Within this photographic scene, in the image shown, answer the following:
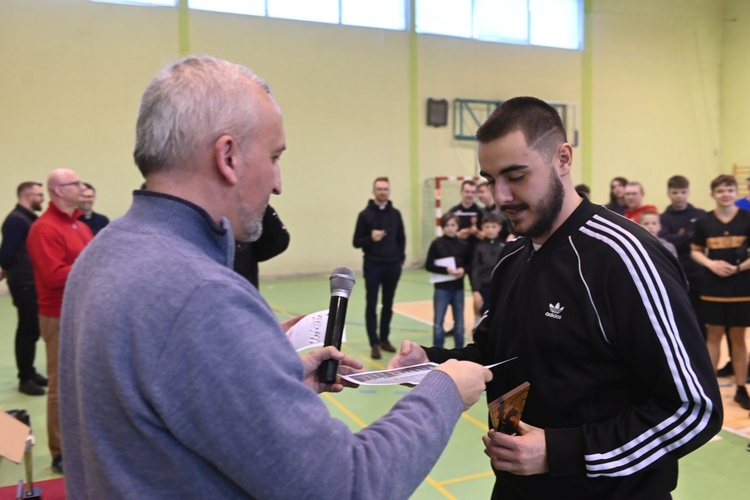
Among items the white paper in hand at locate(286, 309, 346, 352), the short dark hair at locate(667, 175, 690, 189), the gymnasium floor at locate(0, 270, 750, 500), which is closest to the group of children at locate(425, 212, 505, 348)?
the gymnasium floor at locate(0, 270, 750, 500)

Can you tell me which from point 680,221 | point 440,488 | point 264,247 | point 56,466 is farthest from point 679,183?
point 56,466

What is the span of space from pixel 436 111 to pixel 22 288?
10.0 meters

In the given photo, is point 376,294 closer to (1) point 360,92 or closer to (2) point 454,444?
(2) point 454,444

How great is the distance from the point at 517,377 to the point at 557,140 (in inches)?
27.4

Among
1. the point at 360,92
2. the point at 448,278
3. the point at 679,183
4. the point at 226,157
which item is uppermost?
the point at 360,92

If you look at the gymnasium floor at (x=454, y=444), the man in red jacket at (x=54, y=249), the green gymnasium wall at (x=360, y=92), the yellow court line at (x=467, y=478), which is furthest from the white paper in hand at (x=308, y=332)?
the green gymnasium wall at (x=360, y=92)

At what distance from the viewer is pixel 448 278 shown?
6.40 metres

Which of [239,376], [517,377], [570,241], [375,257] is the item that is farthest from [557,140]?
[375,257]

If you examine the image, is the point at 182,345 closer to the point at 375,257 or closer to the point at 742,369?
the point at 742,369

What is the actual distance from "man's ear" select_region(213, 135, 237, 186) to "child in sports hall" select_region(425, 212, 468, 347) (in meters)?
5.29

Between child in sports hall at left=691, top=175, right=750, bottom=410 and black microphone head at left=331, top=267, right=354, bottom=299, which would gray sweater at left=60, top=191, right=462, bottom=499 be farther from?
child in sports hall at left=691, top=175, right=750, bottom=410

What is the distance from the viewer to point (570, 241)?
1.72 meters

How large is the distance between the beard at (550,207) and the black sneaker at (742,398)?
4316 mm

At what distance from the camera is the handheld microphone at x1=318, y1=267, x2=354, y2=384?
1.62 meters
